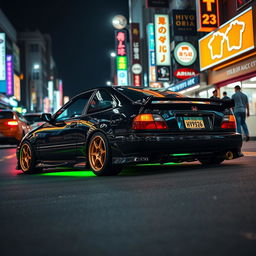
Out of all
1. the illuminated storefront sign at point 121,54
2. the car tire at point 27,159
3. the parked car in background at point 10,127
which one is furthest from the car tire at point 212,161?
the illuminated storefront sign at point 121,54

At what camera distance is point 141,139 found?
223 inches

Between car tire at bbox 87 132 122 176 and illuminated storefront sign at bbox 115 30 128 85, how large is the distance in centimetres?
4013

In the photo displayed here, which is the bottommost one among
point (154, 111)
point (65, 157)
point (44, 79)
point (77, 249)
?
point (77, 249)

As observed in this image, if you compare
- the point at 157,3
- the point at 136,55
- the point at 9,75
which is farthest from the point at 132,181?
the point at 9,75

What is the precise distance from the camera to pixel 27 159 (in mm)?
7512

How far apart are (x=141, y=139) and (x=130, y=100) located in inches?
24.5

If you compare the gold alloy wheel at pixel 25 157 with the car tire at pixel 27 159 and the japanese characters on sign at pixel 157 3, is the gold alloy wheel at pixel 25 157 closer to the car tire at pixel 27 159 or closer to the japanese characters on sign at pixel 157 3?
the car tire at pixel 27 159

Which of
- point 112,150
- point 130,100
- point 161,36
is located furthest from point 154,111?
point 161,36

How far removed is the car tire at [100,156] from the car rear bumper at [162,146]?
11 centimetres

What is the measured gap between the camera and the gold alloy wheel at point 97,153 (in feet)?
19.5

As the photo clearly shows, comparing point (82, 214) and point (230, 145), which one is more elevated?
point (230, 145)

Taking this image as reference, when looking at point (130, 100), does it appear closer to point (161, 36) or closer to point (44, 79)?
point (161, 36)

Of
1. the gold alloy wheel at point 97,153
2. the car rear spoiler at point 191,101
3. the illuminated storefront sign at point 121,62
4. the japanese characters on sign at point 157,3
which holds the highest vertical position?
the japanese characters on sign at point 157,3

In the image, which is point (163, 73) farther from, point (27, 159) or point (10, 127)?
point (27, 159)
